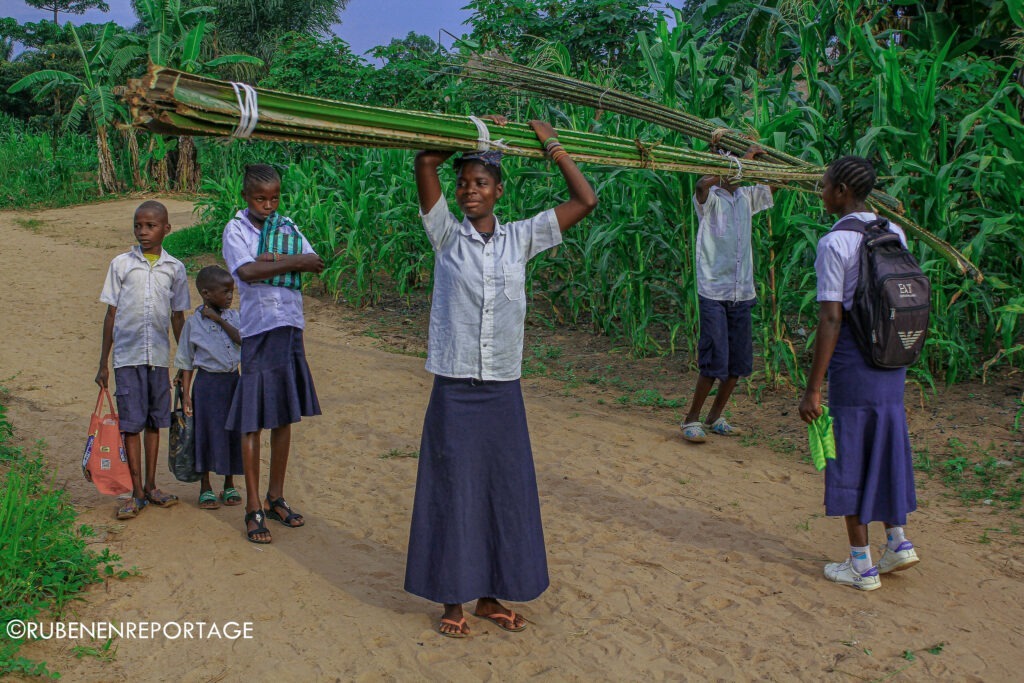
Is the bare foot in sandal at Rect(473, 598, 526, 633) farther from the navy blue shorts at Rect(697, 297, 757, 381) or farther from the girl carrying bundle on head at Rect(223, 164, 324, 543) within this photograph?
the navy blue shorts at Rect(697, 297, 757, 381)

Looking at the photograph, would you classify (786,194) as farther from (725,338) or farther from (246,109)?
(246,109)

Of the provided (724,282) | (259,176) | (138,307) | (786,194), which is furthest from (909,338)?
(138,307)

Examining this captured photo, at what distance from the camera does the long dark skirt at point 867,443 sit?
11.3ft

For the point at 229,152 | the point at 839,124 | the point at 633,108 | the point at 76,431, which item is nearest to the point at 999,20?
the point at 839,124

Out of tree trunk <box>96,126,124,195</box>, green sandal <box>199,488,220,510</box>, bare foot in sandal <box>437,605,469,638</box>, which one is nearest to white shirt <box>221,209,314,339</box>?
green sandal <box>199,488,220,510</box>

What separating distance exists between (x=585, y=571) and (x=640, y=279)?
341 centimetres

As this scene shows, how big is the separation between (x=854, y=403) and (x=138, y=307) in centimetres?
Answer: 326

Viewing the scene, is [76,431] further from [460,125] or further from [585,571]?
[460,125]

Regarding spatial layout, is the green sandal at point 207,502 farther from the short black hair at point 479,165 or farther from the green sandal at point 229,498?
the short black hair at point 479,165

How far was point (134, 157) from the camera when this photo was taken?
18328 millimetres

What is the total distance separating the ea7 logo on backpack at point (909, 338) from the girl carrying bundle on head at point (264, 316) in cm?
246

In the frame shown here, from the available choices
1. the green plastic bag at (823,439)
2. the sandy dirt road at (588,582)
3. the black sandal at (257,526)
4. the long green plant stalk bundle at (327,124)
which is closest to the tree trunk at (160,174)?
the sandy dirt road at (588,582)

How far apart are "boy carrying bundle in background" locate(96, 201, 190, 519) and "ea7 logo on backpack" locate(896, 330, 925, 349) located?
3.25 m

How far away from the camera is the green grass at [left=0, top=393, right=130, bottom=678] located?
123 inches
